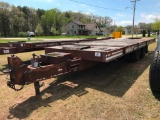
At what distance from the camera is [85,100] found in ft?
13.1

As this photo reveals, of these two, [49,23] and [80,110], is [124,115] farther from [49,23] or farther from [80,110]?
[49,23]

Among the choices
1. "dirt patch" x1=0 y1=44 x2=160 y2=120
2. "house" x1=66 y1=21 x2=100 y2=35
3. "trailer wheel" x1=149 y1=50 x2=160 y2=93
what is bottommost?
"dirt patch" x1=0 y1=44 x2=160 y2=120

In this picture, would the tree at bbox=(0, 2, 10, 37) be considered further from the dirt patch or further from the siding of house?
the dirt patch

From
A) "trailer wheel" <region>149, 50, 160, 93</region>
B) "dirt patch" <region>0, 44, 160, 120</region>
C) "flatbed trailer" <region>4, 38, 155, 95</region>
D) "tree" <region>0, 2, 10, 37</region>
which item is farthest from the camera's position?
"tree" <region>0, 2, 10, 37</region>

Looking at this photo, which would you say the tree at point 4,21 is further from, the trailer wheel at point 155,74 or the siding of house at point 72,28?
the trailer wheel at point 155,74

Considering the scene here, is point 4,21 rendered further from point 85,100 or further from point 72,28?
point 85,100

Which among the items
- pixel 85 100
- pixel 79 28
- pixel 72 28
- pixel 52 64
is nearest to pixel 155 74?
pixel 85 100

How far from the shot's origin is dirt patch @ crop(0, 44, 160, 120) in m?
3.40

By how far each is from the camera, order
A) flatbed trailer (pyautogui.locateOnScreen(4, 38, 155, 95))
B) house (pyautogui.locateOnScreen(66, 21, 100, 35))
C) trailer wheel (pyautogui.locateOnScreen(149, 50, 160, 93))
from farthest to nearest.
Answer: house (pyautogui.locateOnScreen(66, 21, 100, 35)) < trailer wheel (pyautogui.locateOnScreen(149, 50, 160, 93)) < flatbed trailer (pyautogui.locateOnScreen(4, 38, 155, 95))

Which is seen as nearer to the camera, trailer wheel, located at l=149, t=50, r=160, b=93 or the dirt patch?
the dirt patch

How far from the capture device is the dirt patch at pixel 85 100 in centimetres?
340

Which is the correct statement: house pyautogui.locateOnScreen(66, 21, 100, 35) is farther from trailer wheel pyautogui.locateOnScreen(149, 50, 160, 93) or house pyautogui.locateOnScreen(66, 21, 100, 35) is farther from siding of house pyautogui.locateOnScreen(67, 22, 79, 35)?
trailer wheel pyautogui.locateOnScreen(149, 50, 160, 93)

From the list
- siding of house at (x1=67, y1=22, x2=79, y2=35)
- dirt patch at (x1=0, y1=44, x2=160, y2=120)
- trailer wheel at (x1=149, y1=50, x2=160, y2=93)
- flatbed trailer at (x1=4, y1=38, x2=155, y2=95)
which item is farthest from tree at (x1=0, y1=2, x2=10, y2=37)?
trailer wheel at (x1=149, y1=50, x2=160, y2=93)

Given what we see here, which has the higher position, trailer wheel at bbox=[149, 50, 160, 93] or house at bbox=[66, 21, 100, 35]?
house at bbox=[66, 21, 100, 35]
